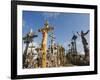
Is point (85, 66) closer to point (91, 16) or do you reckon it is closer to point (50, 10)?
point (91, 16)

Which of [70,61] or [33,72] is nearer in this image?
[33,72]

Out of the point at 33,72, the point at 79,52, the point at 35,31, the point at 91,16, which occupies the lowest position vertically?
the point at 33,72

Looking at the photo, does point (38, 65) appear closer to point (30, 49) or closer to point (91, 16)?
point (30, 49)

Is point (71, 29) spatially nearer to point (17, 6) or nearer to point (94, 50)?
point (94, 50)

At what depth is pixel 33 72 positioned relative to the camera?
2.08 m

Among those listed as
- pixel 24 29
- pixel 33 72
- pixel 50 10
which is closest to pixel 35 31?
pixel 24 29

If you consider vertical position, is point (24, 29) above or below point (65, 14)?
below

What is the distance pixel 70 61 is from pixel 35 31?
450 millimetres

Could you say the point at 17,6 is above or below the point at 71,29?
above

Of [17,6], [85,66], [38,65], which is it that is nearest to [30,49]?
[38,65]

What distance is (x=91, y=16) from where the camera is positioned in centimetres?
229

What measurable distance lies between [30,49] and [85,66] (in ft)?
1.91

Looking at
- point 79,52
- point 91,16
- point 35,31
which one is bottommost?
point 79,52

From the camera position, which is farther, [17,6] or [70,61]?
[70,61]
